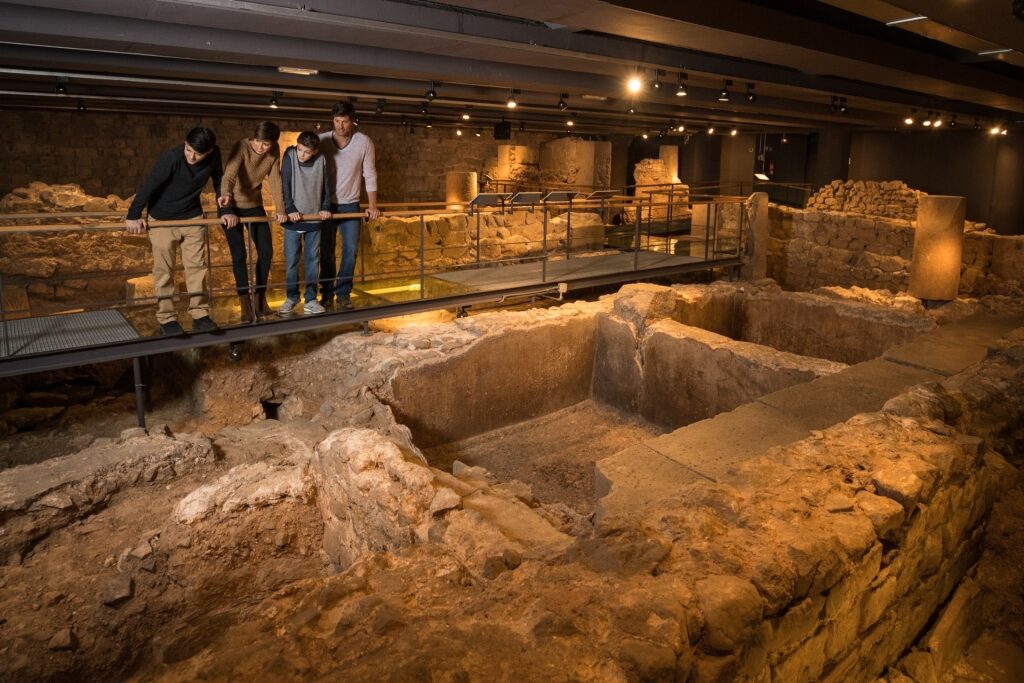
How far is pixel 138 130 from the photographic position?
1293 cm

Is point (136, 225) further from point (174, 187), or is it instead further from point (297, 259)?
point (297, 259)

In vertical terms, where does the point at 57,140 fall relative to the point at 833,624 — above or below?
above

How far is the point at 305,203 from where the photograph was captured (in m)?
6.06

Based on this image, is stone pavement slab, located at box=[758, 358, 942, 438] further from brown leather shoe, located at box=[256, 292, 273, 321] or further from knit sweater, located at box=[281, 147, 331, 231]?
brown leather shoe, located at box=[256, 292, 273, 321]

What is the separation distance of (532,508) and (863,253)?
10245mm

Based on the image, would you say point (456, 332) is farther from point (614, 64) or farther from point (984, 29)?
point (984, 29)

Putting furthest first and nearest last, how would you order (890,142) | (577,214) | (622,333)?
(890,142) → (577,214) → (622,333)

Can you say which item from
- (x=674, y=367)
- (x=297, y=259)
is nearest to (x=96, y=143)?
(x=297, y=259)

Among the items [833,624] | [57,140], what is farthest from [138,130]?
[833,624]

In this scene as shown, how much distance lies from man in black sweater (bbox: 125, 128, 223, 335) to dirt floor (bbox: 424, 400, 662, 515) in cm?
241

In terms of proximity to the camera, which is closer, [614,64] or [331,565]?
[331,565]

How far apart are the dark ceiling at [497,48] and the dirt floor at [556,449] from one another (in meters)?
3.56

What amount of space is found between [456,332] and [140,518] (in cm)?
324

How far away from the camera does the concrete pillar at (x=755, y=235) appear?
10789 millimetres
